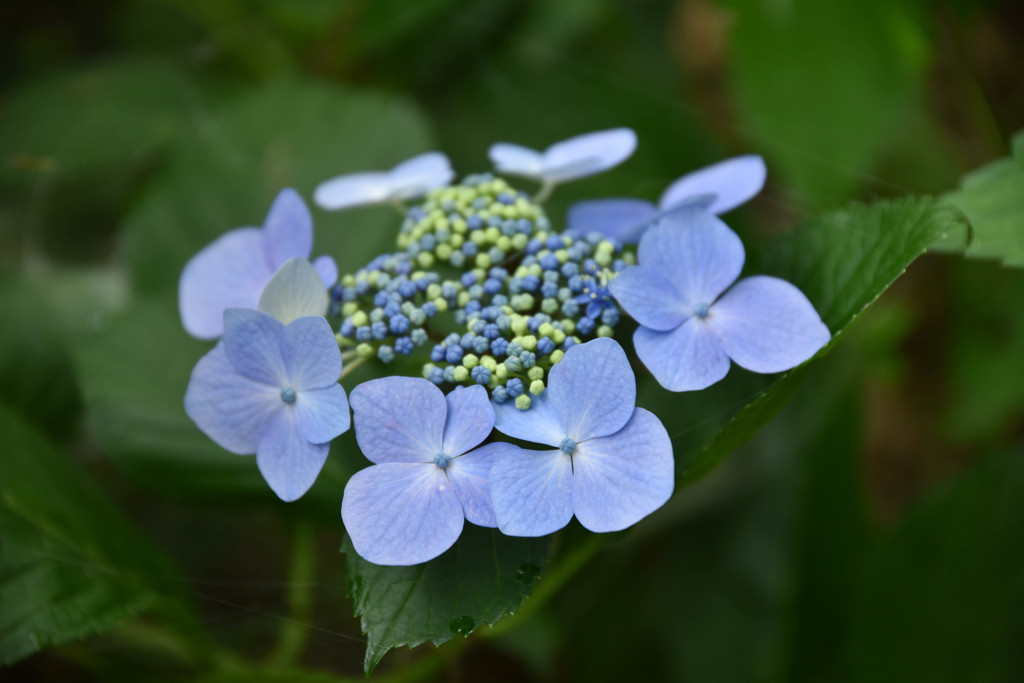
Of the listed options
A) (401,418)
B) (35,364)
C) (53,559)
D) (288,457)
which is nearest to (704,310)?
(401,418)

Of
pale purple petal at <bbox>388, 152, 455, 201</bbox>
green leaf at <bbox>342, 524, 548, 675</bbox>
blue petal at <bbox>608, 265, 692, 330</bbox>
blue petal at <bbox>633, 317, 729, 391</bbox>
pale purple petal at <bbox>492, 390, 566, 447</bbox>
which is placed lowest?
green leaf at <bbox>342, 524, 548, 675</bbox>

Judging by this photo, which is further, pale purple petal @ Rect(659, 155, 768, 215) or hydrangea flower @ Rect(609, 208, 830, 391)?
pale purple petal @ Rect(659, 155, 768, 215)

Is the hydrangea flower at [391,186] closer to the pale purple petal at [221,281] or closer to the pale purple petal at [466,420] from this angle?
the pale purple petal at [221,281]

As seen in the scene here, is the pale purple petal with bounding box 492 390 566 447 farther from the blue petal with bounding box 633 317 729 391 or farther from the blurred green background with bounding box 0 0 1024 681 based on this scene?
the blurred green background with bounding box 0 0 1024 681

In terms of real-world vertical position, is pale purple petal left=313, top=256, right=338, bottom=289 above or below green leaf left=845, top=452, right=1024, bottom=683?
above

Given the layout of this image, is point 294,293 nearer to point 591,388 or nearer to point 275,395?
point 275,395

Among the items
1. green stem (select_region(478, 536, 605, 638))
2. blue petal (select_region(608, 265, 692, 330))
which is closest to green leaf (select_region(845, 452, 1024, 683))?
green stem (select_region(478, 536, 605, 638))

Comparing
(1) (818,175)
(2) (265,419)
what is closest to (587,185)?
(1) (818,175)
